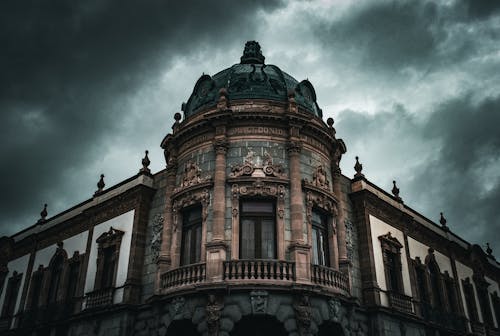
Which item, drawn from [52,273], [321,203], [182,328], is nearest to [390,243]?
[321,203]

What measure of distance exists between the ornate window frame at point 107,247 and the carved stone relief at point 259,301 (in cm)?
832

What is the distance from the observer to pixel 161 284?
19.8 m

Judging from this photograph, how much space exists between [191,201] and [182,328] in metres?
4.99

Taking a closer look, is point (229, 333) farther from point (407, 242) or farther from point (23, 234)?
point (23, 234)

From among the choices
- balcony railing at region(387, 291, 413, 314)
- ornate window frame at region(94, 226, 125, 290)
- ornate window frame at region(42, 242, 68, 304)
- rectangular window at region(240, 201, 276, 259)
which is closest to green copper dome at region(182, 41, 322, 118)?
rectangular window at region(240, 201, 276, 259)

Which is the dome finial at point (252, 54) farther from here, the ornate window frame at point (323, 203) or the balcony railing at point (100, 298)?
the balcony railing at point (100, 298)

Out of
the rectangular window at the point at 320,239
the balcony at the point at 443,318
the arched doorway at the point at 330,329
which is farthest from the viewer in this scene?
the balcony at the point at 443,318

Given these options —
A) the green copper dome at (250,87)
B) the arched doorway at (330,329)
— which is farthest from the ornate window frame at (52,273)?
the arched doorway at (330,329)

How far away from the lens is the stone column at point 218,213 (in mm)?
18031

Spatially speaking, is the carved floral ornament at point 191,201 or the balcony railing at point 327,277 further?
the carved floral ornament at point 191,201

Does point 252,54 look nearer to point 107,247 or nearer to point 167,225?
point 167,225

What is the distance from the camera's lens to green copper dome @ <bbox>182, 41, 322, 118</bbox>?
22.2 meters

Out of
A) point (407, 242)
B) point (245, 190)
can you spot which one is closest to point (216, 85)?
point (245, 190)

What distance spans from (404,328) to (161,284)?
11.0m
